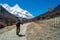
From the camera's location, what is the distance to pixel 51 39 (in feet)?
78.9

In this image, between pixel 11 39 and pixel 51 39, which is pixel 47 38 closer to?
pixel 51 39

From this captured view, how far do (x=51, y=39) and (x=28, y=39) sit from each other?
123 inches

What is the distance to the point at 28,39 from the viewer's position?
25.0 metres

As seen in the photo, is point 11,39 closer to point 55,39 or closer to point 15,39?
point 15,39

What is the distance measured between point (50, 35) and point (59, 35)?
1.48 m

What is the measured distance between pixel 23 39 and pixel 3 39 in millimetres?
3284

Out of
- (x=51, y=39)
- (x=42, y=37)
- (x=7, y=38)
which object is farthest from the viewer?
(x=7, y=38)

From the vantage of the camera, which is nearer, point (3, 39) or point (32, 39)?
point (32, 39)

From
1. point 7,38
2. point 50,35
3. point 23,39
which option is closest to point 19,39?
point 23,39

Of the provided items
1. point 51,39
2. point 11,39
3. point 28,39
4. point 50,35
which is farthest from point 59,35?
point 11,39

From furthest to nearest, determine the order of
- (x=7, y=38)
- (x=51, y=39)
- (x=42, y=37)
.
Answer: (x=7, y=38) < (x=42, y=37) < (x=51, y=39)

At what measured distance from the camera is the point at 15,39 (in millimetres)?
26234

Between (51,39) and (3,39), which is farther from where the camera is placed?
(3,39)

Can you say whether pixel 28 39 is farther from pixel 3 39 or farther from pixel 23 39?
pixel 3 39
